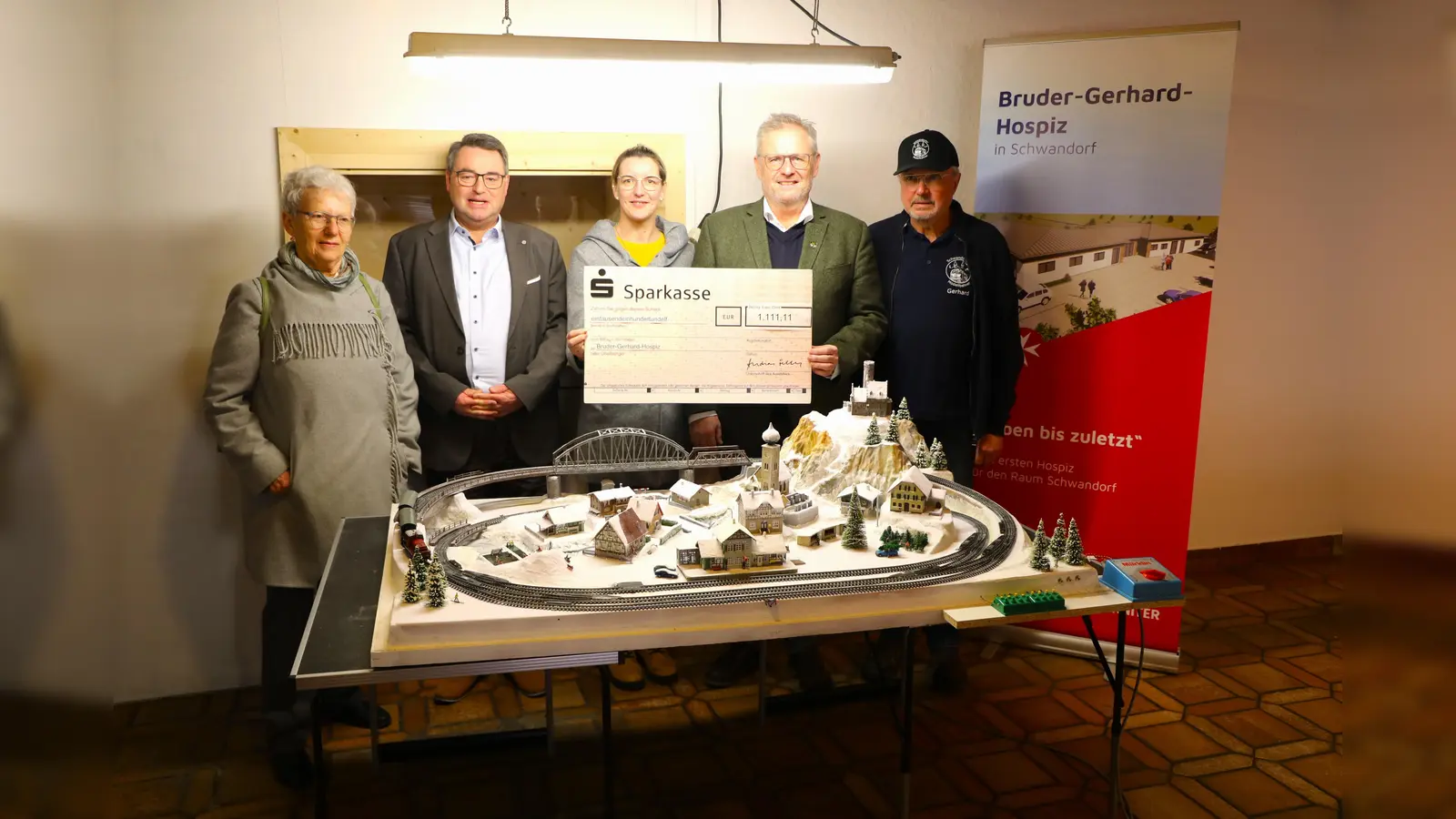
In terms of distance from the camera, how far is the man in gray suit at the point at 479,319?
4.47 m

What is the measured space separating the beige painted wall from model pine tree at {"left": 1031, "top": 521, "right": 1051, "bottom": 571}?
59.6 inches

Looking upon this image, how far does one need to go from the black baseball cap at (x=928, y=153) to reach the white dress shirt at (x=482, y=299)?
2007 mm

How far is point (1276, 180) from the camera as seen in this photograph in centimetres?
581

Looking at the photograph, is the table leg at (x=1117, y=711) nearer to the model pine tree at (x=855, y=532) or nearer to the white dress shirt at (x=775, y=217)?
the model pine tree at (x=855, y=532)

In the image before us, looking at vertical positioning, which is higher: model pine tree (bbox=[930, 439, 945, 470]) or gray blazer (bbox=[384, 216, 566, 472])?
gray blazer (bbox=[384, 216, 566, 472])

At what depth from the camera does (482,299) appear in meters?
4.54

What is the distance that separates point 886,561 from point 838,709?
155cm

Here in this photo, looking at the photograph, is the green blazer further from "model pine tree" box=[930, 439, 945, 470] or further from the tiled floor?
the tiled floor

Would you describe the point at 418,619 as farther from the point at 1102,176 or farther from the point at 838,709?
the point at 1102,176

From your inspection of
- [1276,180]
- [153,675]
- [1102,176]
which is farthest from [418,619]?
[1276,180]

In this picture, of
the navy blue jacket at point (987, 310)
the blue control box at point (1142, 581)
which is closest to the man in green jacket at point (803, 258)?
the navy blue jacket at point (987, 310)

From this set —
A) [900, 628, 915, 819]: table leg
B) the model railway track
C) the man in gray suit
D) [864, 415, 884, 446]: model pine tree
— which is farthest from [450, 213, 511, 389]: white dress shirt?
[900, 628, 915, 819]: table leg

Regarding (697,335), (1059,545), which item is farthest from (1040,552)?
(697,335)

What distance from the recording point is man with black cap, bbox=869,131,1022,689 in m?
4.64
